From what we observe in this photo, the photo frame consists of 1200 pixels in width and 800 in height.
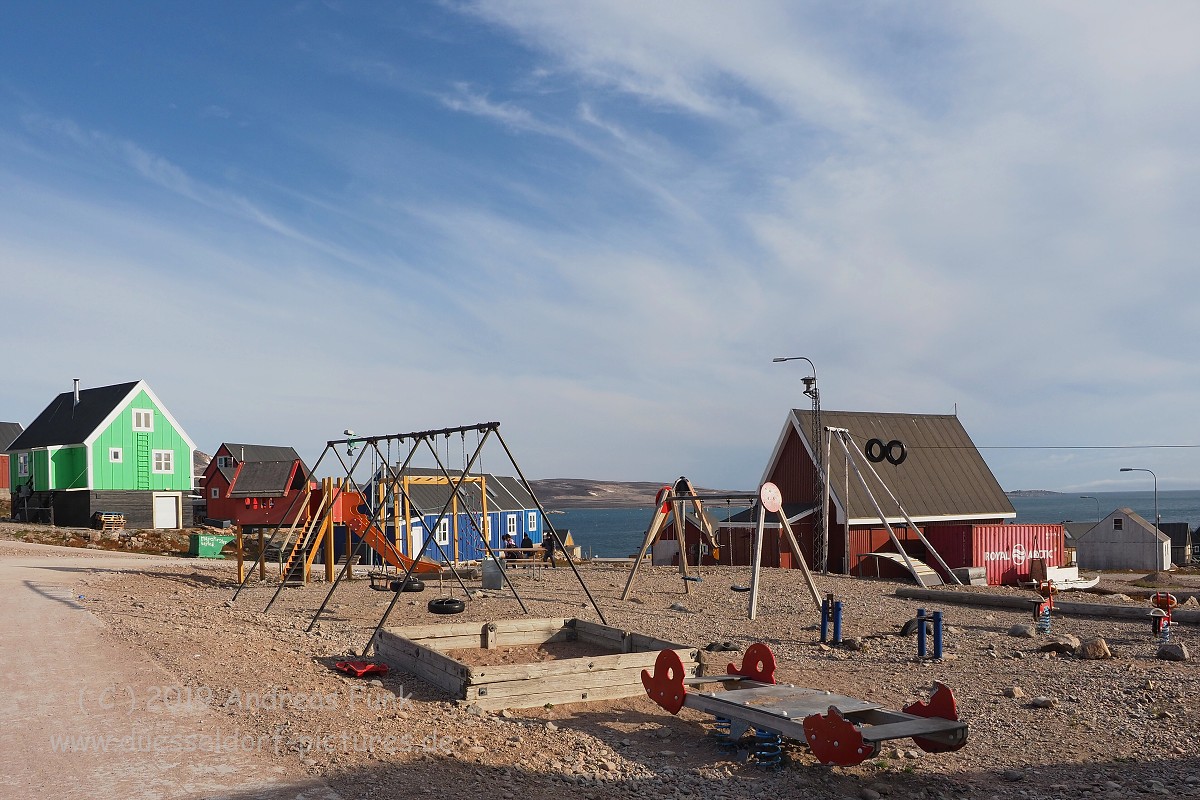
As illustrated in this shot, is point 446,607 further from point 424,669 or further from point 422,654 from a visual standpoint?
point 424,669

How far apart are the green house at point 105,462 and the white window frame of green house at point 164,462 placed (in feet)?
0.17

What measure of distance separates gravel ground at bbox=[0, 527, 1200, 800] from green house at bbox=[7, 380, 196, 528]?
33.7m

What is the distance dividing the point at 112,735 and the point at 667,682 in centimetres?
596

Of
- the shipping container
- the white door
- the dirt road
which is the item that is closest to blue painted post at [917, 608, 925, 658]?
the dirt road

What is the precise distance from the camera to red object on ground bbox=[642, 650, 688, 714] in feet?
36.1

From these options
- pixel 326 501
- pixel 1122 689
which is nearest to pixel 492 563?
pixel 326 501

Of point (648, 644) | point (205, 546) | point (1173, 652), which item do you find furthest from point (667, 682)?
point (205, 546)

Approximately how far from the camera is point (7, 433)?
64500mm

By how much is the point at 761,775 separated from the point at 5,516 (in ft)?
182

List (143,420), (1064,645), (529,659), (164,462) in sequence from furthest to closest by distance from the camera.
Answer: (164,462) < (143,420) < (1064,645) < (529,659)

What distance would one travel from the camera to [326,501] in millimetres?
24141

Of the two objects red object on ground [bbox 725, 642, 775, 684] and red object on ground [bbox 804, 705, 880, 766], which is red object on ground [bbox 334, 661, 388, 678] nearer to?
red object on ground [bbox 725, 642, 775, 684]

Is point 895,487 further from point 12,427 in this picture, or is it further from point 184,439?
point 12,427

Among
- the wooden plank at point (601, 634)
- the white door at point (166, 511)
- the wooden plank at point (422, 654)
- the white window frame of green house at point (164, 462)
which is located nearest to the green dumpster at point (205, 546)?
the white door at point (166, 511)
